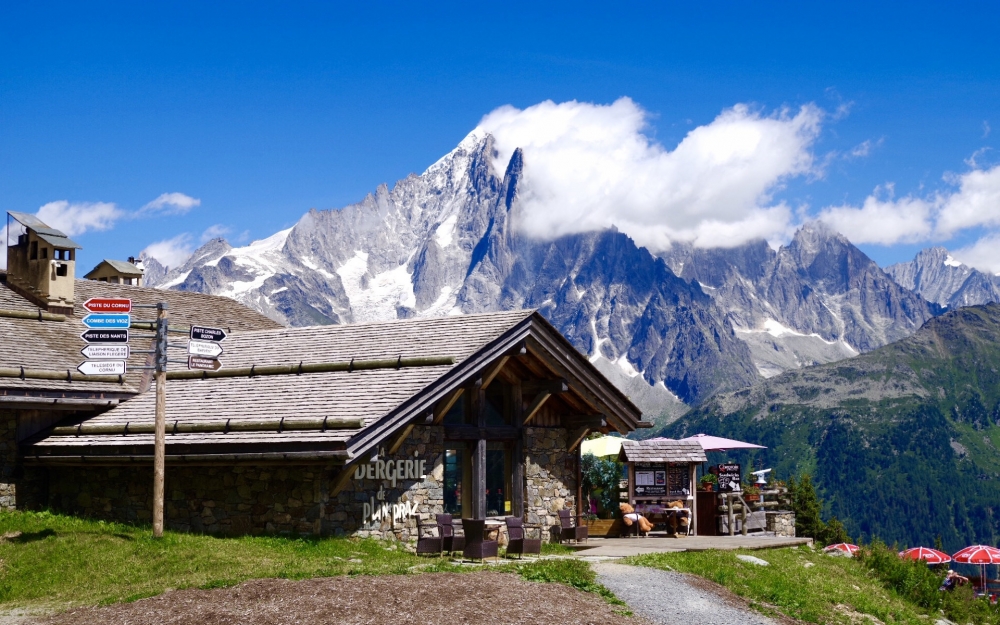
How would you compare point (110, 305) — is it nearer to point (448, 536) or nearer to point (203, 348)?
point (203, 348)

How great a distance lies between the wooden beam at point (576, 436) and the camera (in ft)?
92.5

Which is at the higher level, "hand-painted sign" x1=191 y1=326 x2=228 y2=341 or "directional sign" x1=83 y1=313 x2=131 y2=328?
"directional sign" x1=83 y1=313 x2=131 y2=328

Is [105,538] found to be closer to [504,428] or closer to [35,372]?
[35,372]

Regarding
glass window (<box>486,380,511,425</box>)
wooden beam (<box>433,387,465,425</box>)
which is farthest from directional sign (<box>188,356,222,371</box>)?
glass window (<box>486,380,511,425</box>)

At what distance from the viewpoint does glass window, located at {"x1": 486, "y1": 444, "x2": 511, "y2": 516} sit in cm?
2645

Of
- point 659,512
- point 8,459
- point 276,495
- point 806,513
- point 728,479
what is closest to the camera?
point 276,495

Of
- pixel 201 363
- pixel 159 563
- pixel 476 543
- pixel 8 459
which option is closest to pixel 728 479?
pixel 476 543

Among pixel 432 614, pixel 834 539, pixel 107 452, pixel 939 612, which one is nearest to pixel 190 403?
pixel 107 452

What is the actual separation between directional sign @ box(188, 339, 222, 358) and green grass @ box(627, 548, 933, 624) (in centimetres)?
891

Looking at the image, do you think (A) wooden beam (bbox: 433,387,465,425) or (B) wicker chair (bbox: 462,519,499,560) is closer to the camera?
(B) wicker chair (bbox: 462,519,499,560)

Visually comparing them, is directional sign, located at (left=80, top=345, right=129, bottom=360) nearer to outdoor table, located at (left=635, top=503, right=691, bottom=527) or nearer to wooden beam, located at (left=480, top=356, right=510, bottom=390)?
wooden beam, located at (left=480, top=356, right=510, bottom=390)

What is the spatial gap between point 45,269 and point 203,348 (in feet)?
33.5

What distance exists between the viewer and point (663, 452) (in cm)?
3141

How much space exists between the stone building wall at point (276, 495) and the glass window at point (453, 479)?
0.47 meters
